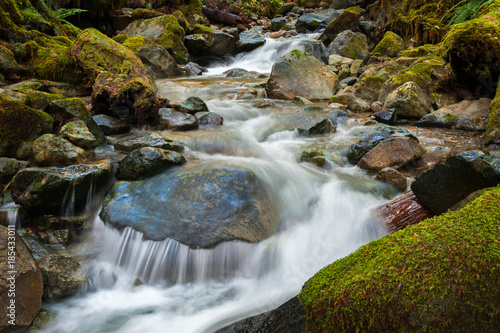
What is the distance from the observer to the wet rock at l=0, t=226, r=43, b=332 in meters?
2.18

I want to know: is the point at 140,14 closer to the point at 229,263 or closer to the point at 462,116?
the point at 462,116

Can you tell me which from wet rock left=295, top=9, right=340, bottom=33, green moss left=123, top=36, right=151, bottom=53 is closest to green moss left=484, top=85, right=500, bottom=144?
green moss left=123, top=36, right=151, bottom=53

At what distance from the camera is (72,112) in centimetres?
504

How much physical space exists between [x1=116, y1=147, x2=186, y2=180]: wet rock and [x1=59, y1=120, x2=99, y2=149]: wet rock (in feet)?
3.22

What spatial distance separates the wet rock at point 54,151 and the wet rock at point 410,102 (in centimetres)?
657

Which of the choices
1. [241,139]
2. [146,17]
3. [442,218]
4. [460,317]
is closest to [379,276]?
[460,317]

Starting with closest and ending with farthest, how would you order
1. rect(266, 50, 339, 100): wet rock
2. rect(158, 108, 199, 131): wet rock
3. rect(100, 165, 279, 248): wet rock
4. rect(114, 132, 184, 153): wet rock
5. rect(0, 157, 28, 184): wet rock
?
rect(100, 165, 279, 248): wet rock, rect(0, 157, 28, 184): wet rock, rect(114, 132, 184, 153): wet rock, rect(158, 108, 199, 131): wet rock, rect(266, 50, 339, 100): wet rock

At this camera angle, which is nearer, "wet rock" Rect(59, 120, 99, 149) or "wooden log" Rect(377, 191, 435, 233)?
"wooden log" Rect(377, 191, 435, 233)

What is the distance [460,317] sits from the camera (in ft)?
4.60

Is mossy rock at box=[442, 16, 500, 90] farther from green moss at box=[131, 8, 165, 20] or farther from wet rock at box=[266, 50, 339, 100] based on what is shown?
green moss at box=[131, 8, 165, 20]

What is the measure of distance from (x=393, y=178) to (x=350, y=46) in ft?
33.9

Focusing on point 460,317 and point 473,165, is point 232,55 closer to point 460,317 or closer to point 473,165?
Answer: point 473,165

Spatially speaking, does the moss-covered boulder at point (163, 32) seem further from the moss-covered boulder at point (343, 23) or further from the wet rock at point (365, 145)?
the wet rock at point (365, 145)

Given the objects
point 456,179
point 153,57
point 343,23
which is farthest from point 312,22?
point 456,179
